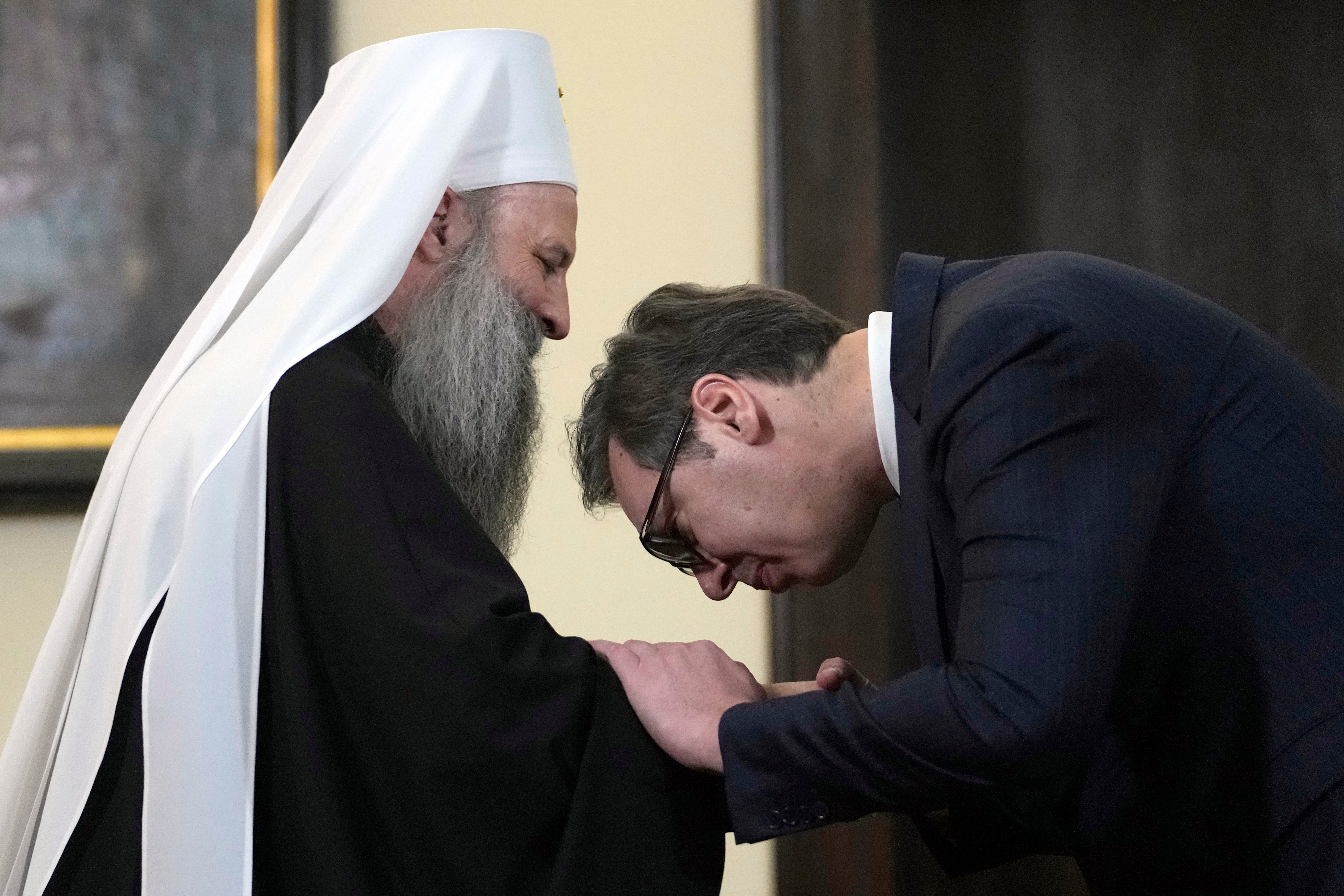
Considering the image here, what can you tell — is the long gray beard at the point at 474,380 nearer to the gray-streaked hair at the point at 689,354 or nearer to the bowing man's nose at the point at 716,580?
the gray-streaked hair at the point at 689,354

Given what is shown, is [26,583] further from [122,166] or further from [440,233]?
[440,233]

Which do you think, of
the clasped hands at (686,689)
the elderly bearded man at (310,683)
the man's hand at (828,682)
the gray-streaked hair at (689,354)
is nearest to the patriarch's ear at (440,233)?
the elderly bearded man at (310,683)

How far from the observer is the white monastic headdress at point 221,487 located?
159cm

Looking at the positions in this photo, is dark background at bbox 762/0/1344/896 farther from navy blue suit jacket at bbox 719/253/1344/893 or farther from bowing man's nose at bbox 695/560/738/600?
navy blue suit jacket at bbox 719/253/1344/893

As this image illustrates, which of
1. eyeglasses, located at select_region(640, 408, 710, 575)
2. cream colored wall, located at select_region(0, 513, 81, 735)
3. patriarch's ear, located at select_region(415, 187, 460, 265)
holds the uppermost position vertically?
patriarch's ear, located at select_region(415, 187, 460, 265)

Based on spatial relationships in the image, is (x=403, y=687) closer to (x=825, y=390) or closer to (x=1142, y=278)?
(x=825, y=390)

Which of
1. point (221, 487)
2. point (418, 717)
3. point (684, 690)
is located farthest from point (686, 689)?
point (221, 487)

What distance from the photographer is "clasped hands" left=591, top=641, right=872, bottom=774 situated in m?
1.62

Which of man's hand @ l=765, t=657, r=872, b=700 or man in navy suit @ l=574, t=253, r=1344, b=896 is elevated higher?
man in navy suit @ l=574, t=253, r=1344, b=896

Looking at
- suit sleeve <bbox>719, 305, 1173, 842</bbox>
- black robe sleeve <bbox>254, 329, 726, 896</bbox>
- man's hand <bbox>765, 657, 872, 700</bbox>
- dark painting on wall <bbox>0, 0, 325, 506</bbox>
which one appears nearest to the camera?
suit sleeve <bbox>719, 305, 1173, 842</bbox>

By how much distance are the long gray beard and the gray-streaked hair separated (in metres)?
0.14

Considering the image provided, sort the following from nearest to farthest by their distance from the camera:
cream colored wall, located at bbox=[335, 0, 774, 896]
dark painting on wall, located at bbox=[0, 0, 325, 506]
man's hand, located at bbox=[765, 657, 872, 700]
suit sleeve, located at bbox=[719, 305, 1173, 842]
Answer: suit sleeve, located at bbox=[719, 305, 1173, 842], man's hand, located at bbox=[765, 657, 872, 700], dark painting on wall, located at bbox=[0, 0, 325, 506], cream colored wall, located at bbox=[335, 0, 774, 896]

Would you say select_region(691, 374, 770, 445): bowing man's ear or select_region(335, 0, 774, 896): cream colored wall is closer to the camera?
select_region(691, 374, 770, 445): bowing man's ear

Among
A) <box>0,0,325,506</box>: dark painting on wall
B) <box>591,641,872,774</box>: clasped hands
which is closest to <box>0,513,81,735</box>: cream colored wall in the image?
<box>0,0,325,506</box>: dark painting on wall
